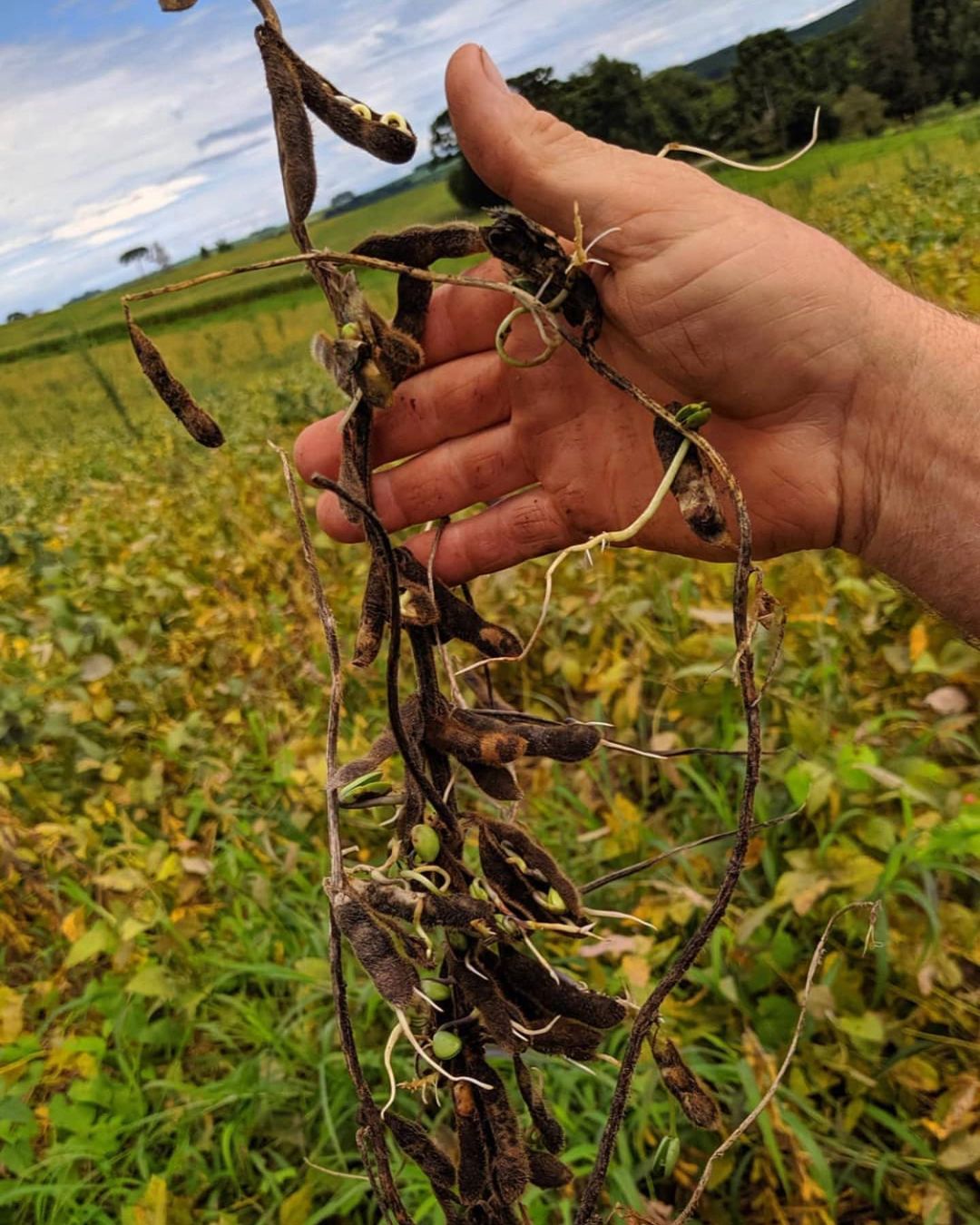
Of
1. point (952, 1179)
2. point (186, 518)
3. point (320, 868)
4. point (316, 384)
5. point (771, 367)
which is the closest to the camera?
point (771, 367)

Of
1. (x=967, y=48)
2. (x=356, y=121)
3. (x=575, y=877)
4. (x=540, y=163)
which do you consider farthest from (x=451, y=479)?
(x=967, y=48)

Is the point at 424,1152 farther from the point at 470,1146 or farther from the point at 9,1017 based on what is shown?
the point at 9,1017

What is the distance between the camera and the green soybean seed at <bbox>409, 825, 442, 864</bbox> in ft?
2.01

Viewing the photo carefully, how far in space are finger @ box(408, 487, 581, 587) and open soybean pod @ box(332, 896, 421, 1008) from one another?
482mm

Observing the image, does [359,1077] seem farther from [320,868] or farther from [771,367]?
[320,868]

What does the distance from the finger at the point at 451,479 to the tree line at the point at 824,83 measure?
13415 millimetres

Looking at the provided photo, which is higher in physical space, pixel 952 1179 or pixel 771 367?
pixel 771 367

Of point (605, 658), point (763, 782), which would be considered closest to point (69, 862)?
point (605, 658)

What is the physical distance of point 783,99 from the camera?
581 inches

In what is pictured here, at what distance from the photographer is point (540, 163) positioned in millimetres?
854

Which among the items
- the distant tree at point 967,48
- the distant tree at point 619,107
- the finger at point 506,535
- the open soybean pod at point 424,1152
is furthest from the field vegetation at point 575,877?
the distant tree at point 967,48

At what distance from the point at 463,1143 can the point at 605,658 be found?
1.19 meters

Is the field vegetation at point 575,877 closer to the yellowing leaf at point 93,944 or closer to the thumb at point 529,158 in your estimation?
the yellowing leaf at point 93,944

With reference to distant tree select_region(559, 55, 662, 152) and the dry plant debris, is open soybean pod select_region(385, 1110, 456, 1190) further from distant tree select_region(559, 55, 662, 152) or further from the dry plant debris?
distant tree select_region(559, 55, 662, 152)
